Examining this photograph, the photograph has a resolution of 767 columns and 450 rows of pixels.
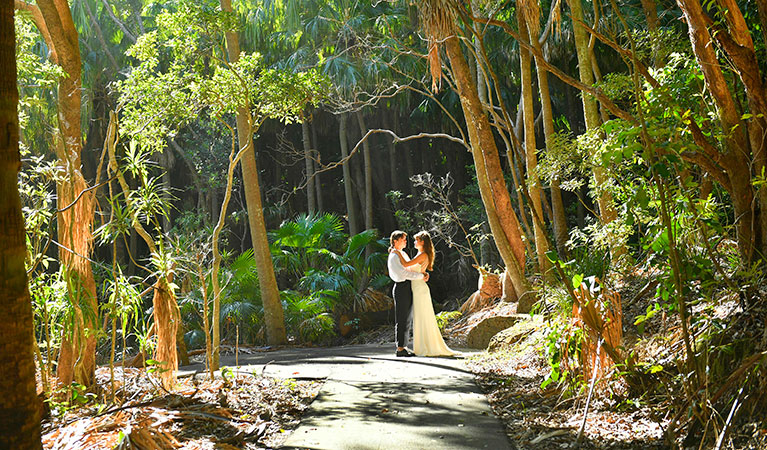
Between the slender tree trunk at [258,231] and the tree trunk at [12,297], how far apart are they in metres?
8.90

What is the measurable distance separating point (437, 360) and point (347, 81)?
1107 cm

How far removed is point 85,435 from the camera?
3641 millimetres

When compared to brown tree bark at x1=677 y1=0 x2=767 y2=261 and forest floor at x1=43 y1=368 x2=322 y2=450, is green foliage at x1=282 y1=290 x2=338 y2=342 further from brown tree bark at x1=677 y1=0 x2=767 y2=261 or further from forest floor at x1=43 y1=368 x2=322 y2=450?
brown tree bark at x1=677 y1=0 x2=767 y2=261

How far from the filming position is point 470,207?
18.5m

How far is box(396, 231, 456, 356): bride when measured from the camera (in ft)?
28.8

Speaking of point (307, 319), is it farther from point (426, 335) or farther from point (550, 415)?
point (550, 415)

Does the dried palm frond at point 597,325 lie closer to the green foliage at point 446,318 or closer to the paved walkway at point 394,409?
the paved walkway at point 394,409

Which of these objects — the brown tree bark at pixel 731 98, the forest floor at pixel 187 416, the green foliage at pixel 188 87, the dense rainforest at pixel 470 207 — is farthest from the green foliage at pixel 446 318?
the brown tree bark at pixel 731 98

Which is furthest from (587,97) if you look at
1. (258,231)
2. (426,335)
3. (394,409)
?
(258,231)

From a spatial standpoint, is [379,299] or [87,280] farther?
[379,299]

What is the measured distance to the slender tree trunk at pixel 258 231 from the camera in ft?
37.9

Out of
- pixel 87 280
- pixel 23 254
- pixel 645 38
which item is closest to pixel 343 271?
pixel 645 38

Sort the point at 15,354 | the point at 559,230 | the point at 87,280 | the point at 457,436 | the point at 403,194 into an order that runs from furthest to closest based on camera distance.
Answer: the point at 403,194 → the point at 559,230 → the point at 87,280 → the point at 457,436 → the point at 15,354

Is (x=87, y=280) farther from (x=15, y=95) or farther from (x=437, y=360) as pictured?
(x=437, y=360)
